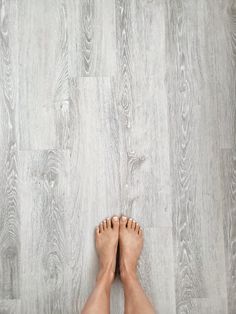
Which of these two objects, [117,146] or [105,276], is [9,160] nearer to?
[117,146]

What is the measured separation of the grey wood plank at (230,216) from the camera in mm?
1608

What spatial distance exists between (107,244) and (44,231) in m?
0.24

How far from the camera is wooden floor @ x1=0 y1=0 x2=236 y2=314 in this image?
161cm

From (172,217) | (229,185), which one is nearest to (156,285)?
(172,217)

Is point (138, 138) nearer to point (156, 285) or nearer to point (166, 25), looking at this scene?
point (166, 25)

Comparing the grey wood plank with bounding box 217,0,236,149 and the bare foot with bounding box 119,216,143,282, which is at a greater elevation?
the grey wood plank with bounding box 217,0,236,149

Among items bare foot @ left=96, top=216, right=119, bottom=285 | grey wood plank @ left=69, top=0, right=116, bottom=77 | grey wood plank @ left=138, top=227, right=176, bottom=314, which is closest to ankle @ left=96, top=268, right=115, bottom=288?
bare foot @ left=96, top=216, right=119, bottom=285

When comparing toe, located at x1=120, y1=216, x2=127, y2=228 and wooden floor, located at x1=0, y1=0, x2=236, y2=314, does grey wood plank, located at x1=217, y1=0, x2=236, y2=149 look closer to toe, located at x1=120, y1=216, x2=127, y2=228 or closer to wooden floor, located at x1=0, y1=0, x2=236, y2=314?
wooden floor, located at x1=0, y1=0, x2=236, y2=314

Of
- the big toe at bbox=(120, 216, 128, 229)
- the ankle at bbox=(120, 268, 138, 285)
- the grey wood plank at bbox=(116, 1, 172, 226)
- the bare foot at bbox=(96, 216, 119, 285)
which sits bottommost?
the ankle at bbox=(120, 268, 138, 285)

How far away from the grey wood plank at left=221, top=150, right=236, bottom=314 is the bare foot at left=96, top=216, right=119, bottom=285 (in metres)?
0.42

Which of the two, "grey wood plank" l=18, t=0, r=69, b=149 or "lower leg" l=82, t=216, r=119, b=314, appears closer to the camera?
"lower leg" l=82, t=216, r=119, b=314

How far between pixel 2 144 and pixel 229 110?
88cm

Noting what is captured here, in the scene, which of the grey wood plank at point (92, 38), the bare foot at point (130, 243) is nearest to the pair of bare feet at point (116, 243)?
the bare foot at point (130, 243)

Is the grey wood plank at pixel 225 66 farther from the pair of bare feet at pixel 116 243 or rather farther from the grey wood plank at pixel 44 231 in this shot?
the grey wood plank at pixel 44 231
